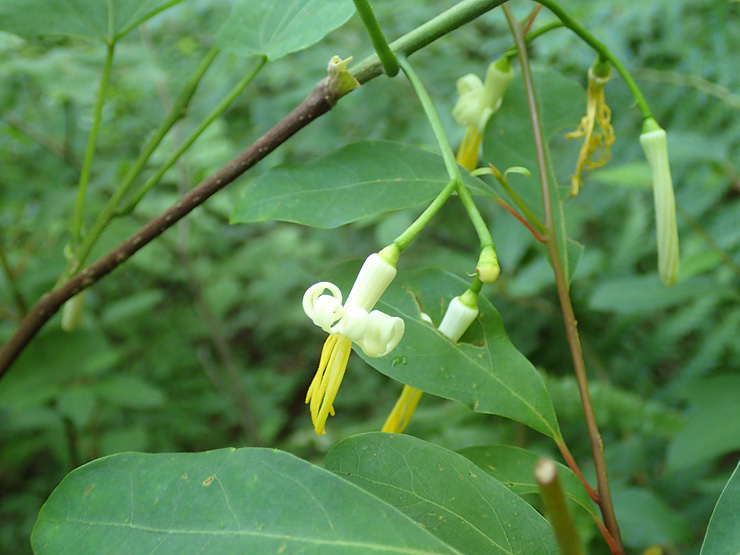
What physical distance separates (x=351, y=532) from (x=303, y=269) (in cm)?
158

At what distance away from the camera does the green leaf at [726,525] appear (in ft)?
1.37

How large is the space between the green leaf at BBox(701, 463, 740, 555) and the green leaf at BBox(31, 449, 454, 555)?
7.9 inches

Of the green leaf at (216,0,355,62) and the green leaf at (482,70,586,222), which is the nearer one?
the green leaf at (216,0,355,62)

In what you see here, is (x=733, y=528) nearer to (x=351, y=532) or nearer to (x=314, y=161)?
(x=351, y=532)

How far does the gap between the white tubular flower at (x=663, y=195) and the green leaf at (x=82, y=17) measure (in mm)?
474

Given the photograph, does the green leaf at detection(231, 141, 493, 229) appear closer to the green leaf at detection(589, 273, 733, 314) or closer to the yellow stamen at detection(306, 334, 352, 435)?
the yellow stamen at detection(306, 334, 352, 435)

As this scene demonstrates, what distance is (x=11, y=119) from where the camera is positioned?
4.39ft

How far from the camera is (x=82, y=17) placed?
611mm

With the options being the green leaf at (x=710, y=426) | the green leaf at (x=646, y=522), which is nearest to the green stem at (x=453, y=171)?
the green leaf at (x=710, y=426)

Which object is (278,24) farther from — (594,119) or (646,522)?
(646,522)

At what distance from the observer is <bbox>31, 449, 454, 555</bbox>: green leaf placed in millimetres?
361

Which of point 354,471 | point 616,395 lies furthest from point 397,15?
point 354,471

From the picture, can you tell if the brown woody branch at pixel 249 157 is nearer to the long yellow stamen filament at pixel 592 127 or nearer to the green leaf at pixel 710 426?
the long yellow stamen filament at pixel 592 127

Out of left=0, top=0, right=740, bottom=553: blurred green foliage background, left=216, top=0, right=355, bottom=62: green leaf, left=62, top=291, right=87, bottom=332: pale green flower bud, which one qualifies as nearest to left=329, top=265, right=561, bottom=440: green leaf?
left=216, top=0, right=355, bottom=62: green leaf
